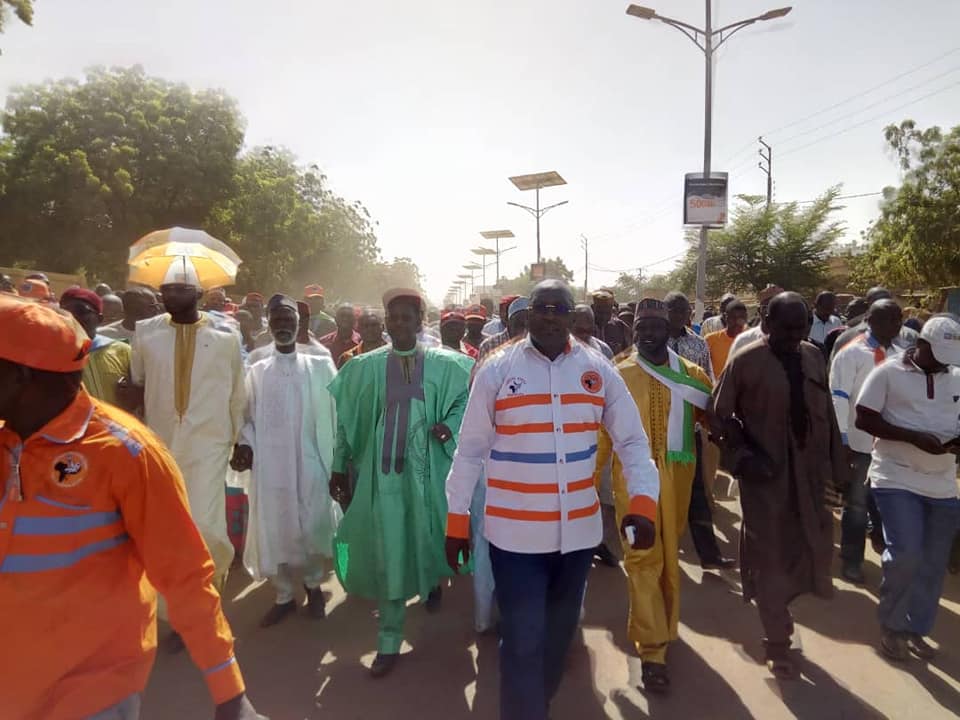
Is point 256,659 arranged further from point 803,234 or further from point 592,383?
point 803,234

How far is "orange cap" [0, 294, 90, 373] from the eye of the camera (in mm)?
1546

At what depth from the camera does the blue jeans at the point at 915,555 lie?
12.0 feet

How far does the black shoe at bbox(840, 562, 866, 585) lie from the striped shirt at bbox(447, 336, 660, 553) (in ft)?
10.4

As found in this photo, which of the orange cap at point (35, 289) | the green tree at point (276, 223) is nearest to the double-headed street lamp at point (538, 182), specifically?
the green tree at point (276, 223)

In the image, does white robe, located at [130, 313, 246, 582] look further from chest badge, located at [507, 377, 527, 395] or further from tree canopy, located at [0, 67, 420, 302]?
tree canopy, located at [0, 67, 420, 302]

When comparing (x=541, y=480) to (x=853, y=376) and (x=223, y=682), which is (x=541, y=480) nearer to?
(x=223, y=682)

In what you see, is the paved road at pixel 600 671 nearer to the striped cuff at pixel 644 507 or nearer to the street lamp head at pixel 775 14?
the striped cuff at pixel 644 507

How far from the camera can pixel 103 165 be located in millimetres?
22516

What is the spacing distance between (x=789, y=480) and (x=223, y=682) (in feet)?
10.0

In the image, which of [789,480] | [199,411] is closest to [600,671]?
[789,480]

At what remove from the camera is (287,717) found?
3279mm

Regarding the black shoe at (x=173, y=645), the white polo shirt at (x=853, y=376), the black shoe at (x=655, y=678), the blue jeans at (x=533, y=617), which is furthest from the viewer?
the white polo shirt at (x=853, y=376)

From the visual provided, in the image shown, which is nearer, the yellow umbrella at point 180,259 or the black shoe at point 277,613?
the black shoe at point 277,613

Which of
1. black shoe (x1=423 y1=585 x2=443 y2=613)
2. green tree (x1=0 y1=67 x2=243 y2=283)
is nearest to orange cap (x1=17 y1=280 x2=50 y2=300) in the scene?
black shoe (x1=423 y1=585 x2=443 y2=613)
